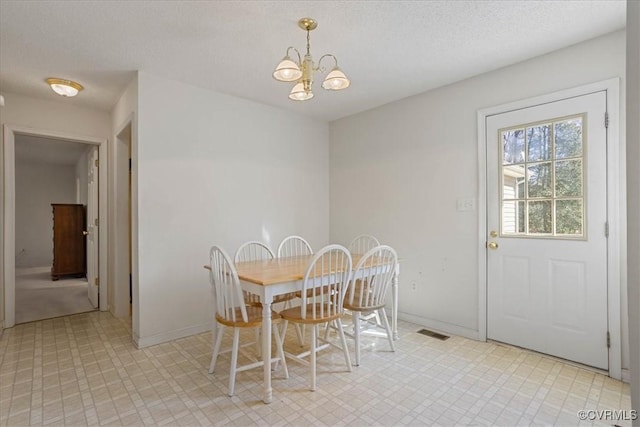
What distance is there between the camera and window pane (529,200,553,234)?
8.40ft

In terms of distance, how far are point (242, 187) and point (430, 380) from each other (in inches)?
99.1

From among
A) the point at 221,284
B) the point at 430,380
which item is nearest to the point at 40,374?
the point at 221,284

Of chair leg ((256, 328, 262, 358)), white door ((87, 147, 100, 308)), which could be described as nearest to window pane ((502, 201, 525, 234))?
chair leg ((256, 328, 262, 358))

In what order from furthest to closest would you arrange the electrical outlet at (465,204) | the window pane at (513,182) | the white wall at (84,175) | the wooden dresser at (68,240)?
the wooden dresser at (68,240)
the white wall at (84,175)
the electrical outlet at (465,204)
the window pane at (513,182)

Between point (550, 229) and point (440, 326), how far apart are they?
53.1 inches

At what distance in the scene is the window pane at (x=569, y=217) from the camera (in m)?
2.41

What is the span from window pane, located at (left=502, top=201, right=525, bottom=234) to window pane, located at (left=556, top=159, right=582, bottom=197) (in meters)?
0.29

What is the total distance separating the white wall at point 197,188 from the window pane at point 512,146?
228cm

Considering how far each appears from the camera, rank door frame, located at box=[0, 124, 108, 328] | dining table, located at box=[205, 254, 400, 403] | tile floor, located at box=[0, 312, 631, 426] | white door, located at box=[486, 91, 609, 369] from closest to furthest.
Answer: tile floor, located at box=[0, 312, 631, 426], dining table, located at box=[205, 254, 400, 403], white door, located at box=[486, 91, 609, 369], door frame, located at box=[0, 124, 108, 328]

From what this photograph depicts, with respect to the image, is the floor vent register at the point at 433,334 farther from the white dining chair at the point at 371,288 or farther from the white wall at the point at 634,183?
the white wall at the point at 634,183

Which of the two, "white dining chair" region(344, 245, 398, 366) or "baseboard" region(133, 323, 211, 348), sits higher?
"white dining chair" region(344, 245, 398, 366)

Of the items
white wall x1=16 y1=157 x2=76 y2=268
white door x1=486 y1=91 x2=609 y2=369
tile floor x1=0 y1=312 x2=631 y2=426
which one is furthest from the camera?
white wall x1=16 y1=157 x2=76 y2=268

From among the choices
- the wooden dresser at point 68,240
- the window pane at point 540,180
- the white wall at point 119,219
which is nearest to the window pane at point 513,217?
the window pane at point 540,180

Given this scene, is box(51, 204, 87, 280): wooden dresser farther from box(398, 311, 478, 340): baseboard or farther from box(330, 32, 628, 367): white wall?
box(398, 311, 478, 340): baseboard
